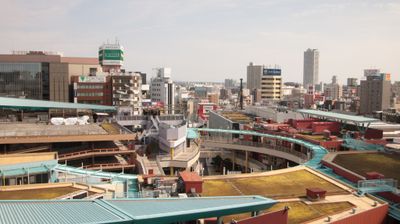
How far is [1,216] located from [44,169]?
1926cm

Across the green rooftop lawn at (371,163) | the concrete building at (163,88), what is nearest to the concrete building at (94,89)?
the concrete building at (163,88)

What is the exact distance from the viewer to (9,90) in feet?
313

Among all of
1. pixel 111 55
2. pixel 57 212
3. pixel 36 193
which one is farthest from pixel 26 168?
pixel 111 55

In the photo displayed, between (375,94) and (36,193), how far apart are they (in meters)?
148

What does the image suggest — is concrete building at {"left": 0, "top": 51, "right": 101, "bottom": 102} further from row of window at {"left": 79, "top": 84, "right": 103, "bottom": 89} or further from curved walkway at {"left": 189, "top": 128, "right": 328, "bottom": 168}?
curved walkway at {"left": 189, "top": 128, "right": 328, "bottom": 168}

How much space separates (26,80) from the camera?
95.3m

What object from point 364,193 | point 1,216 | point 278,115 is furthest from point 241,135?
point 1,216

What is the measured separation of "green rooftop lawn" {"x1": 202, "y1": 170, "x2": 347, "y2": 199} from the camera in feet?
85.2

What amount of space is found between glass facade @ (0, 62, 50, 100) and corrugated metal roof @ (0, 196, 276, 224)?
86222 mm

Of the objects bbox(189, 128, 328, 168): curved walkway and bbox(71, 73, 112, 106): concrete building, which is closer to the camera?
bbox(189, 128, 328, 168): curved walkway

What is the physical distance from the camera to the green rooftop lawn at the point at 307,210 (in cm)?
2142

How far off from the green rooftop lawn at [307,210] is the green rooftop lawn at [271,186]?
1.81m

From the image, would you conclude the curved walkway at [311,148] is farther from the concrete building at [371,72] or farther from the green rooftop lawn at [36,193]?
the concrete building at [371,72]

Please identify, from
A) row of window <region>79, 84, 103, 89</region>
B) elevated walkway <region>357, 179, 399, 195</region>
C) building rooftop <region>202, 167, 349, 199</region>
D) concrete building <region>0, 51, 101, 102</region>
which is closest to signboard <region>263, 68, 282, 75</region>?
row of window <region>79, 84, 103, 89</region>
